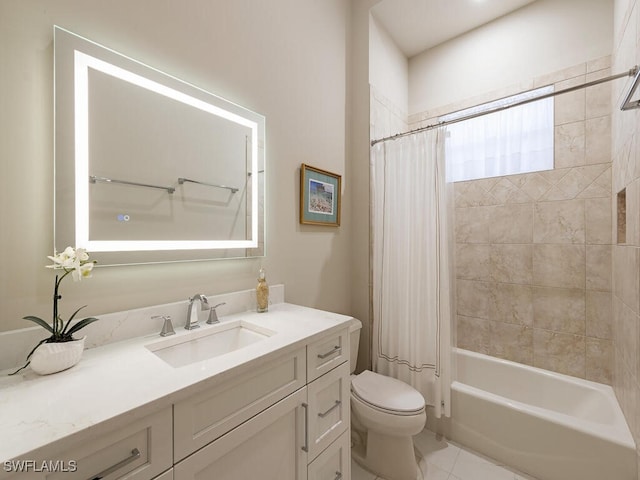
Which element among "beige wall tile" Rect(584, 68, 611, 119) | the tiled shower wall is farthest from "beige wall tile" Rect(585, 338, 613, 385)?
"beige wall tile" Rect(584, 68, 611, 119)

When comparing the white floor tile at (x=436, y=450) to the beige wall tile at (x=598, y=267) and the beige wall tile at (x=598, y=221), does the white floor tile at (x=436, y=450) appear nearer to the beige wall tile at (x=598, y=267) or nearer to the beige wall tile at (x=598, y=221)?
the beige wall tile at (x=598, y=267)

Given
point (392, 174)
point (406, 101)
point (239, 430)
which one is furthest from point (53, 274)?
point (406, 101)

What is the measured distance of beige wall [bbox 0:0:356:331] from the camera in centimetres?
85

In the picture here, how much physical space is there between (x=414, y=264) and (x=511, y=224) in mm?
934

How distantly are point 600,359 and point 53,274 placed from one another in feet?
9.61

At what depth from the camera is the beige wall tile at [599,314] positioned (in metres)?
1.79

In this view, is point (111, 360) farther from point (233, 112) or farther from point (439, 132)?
point (439, 132)

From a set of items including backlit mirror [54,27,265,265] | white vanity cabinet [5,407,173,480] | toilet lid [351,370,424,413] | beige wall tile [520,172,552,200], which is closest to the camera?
white vanity cabinet [5,407,173,480]

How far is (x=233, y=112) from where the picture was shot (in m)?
1.38

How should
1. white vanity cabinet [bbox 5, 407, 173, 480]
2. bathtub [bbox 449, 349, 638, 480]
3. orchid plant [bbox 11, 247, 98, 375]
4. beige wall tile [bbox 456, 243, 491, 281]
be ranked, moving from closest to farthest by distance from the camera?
white vanity cabinet [bbox 5, 407, 173, 480]
orchid plant [bbox 11, 247, 98, 375]
bathtub [bbox 449, 349, 638, 480]
beige wall tile [bbox 456, 243, 491, 281]

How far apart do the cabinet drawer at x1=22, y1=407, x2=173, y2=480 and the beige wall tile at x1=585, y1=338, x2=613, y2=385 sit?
2.46 meters

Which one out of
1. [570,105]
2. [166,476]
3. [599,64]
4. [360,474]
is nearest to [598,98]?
[570,105]

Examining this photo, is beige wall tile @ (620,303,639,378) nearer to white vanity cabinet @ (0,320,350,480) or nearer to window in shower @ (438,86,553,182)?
window in shower @ (438,86,553,182)

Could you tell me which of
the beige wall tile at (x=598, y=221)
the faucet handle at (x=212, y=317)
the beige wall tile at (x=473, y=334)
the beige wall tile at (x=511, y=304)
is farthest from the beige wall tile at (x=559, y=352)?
the faucet handle at (x=212, y=317)
